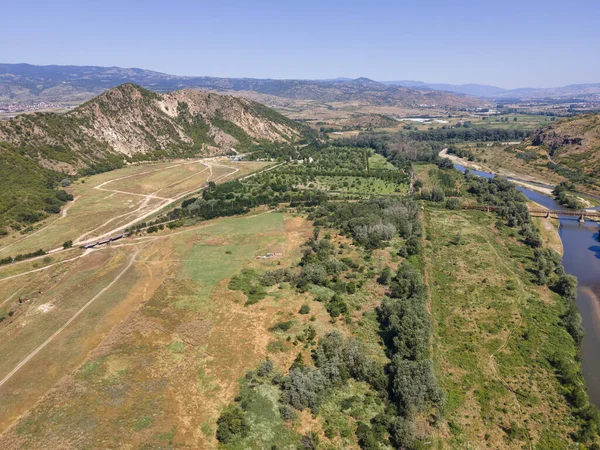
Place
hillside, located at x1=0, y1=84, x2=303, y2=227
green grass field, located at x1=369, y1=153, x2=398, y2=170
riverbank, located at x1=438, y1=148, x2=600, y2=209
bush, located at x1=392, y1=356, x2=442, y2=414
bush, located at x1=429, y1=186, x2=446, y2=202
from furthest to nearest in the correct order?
green grass field, located at x1=369, y1=153, x2=398, y2=170 < riverbank, located at x1=438, y1=148, x2=600, y2=209 < bush, located at x1=429, y1=186, x2=446, y2=202 < hillside, located at x1=0, y1=84, x2=303, y2=227 < bush, located at x1=392, y1=356, x2=442, y2=414

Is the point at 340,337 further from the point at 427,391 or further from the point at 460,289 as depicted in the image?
the point at 460,289

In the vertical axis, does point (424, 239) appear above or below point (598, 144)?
below

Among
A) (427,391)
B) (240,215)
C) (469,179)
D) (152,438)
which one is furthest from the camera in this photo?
(469,179)

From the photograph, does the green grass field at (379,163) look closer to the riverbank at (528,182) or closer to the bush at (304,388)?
the riverbank at (528,182)

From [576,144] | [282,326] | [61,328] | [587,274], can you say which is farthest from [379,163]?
[61,328]

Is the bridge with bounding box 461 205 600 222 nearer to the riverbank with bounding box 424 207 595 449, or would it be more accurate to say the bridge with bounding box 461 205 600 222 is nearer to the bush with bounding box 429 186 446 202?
the bush with bounding box 429 186 446 202

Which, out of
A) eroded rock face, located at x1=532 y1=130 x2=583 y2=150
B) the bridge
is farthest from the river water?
eroded rock face, located at x1=532 y1=130 x2=583 y2=150

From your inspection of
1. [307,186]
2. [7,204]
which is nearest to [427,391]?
[307,186]
